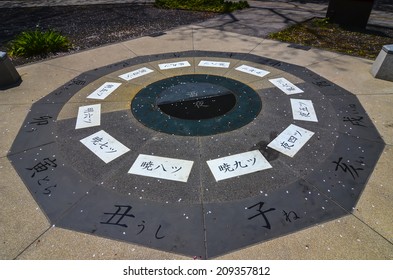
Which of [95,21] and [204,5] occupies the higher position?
[204,5]

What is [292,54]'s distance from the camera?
26.6 feet

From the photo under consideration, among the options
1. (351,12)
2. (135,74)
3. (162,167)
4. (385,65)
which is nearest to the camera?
(162,167)

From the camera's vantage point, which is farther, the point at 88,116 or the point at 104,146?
the point at 88,116

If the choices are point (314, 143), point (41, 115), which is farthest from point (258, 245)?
point (41, 115)

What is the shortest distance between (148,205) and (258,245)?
1.49m

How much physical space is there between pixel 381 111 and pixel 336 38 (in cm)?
489

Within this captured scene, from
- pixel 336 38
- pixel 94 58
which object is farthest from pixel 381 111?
pixel 94 58

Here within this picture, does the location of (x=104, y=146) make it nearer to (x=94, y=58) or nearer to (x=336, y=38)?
(x=94, y=58)

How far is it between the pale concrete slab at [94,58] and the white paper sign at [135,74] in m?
1.16

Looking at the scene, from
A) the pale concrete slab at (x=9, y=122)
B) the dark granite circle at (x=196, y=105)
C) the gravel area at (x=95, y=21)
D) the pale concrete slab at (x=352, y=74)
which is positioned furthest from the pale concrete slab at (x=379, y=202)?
the gravel area at (x=95, y=21)

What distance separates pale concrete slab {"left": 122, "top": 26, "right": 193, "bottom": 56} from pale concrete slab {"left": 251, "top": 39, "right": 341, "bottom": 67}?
7.85 feet

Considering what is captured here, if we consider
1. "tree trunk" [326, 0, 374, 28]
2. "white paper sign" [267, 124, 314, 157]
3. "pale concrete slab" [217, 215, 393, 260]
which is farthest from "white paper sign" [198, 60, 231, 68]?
"tree trunk" [326, 0, 374, 28]

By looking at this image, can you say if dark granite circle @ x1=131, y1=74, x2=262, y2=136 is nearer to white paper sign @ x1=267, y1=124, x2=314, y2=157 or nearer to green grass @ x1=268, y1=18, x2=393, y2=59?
white paper sign @ x1=267, y1=124, x2=314, y2=157

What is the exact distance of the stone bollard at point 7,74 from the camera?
6.43 meters
